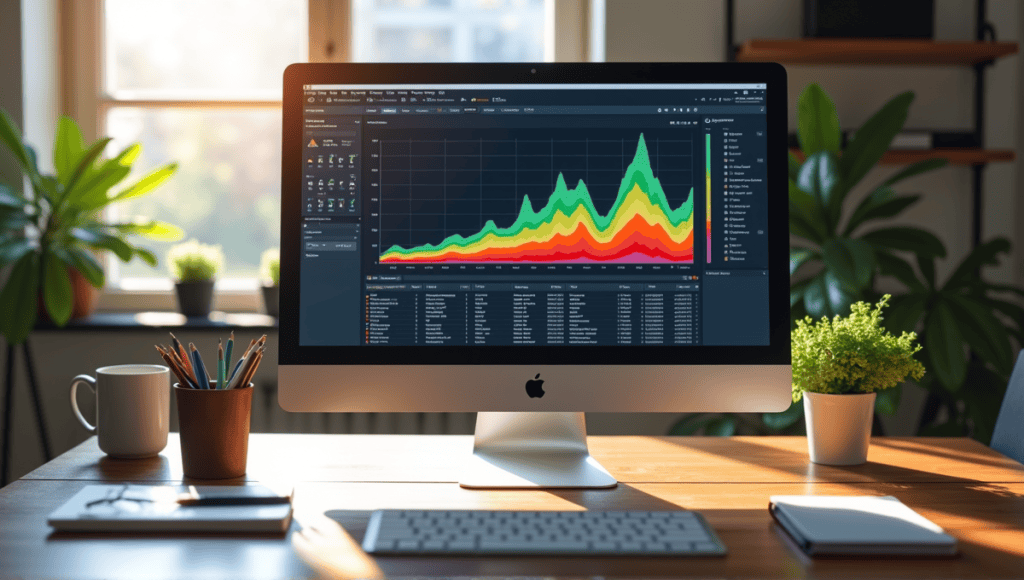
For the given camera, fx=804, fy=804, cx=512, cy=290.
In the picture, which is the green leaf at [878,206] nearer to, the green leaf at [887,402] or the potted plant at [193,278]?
the green leaf at [887,402]

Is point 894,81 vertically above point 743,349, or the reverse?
point 894,81

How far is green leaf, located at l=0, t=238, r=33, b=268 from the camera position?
79.2 inches

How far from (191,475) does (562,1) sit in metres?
1.98

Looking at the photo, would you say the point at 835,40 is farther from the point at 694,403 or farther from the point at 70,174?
the point at 70,174

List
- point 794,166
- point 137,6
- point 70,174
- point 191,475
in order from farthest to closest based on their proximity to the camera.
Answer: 1. point 137,6
2. point 70,174
3. point 794,166
4. point 191,475

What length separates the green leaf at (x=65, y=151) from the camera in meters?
2.15

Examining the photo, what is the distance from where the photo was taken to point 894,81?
241cm

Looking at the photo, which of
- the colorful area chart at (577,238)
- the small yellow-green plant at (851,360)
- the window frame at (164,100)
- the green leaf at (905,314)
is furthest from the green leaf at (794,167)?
the colorful area chart at (577,238)

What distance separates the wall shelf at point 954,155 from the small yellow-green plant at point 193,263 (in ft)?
5.60

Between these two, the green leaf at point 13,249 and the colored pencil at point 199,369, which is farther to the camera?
the green leaf at point 13,249

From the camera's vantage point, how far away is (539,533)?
801 millimetres

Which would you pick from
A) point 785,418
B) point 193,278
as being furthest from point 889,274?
point 193,278

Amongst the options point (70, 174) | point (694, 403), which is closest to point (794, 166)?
point (694, 403)

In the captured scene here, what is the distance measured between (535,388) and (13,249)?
166 cm
